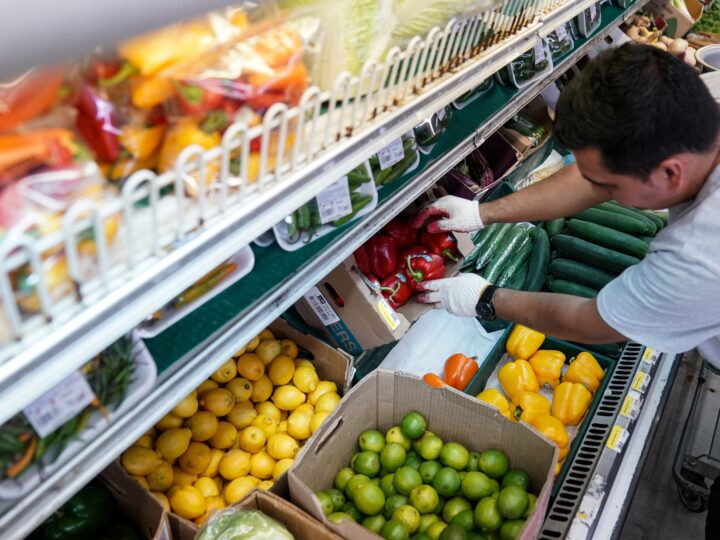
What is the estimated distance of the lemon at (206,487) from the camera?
180 cm

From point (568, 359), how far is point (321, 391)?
52.6 inches

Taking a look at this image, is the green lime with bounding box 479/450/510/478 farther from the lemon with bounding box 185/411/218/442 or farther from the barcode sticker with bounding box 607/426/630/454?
the lemon with bounding box 185/411/218/442

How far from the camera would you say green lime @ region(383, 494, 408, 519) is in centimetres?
181

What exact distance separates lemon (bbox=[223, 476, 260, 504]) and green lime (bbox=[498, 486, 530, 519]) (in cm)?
76

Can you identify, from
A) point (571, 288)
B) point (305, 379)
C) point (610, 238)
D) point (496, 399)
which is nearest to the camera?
point (305, 379)

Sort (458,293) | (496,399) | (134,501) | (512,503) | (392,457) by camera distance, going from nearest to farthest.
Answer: (134,501) → (512,503) → (392,457) → (458,293) → (496,399)

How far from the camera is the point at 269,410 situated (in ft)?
6.57

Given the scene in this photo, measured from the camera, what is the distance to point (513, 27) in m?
1.95

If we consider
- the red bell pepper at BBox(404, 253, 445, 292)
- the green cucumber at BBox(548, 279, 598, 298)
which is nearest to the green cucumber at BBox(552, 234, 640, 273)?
the green cucumber at BBox(548, 279, 598, 298)

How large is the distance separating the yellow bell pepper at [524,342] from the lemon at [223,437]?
138 cm

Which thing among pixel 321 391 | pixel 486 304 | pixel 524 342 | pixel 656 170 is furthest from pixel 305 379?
pixel 656 170

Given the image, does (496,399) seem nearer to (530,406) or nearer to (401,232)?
(530,406)

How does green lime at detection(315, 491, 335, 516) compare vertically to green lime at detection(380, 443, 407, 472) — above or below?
above

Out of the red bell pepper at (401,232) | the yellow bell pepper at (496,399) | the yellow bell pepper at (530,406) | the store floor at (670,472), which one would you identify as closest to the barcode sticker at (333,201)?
the red bell pepper at (401,232)
